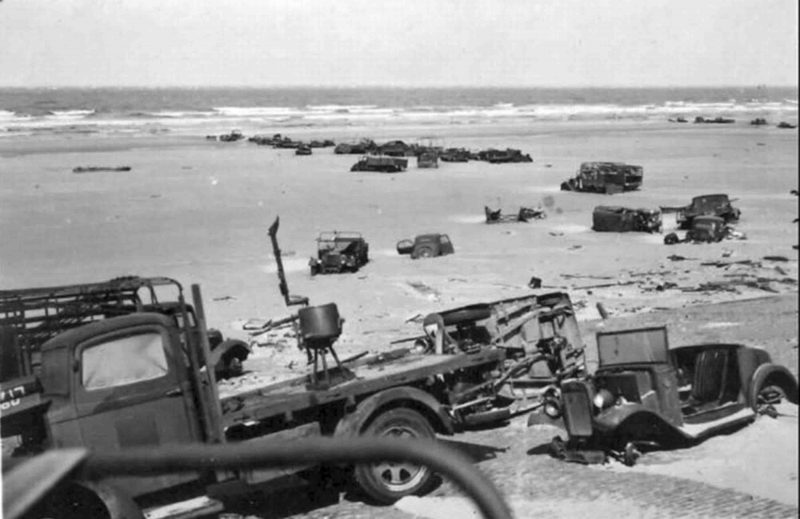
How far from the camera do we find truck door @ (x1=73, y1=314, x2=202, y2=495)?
6559 mm

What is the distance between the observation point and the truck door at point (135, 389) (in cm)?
656

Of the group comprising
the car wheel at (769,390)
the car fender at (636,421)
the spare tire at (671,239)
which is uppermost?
the car wheel at (769,390)

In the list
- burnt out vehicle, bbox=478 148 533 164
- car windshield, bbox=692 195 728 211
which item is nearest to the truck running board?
car windshield, bbox=692 195 728 211

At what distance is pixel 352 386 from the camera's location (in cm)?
735

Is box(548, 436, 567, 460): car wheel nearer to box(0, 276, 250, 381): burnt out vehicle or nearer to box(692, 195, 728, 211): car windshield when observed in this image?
box(0, 276, 250, 381): burnt out vehicle

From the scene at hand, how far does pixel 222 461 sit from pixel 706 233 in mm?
19014

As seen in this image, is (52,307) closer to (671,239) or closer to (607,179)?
(671,239)

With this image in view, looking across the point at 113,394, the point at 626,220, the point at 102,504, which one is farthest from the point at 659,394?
the point at 626,220

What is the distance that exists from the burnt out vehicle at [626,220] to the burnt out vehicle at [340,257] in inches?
223

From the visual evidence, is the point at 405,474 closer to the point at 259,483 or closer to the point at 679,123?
the point at 259,483

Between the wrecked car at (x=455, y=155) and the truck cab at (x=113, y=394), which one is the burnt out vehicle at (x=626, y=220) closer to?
the truck cab at (x=113, y=394)

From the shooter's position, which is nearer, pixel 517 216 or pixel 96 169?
pixel 517 216

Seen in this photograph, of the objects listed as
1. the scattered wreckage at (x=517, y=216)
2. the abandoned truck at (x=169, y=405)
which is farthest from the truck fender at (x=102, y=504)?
the scattered wreckage at (x=517, y=216)

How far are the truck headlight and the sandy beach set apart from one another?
732 millimetres
